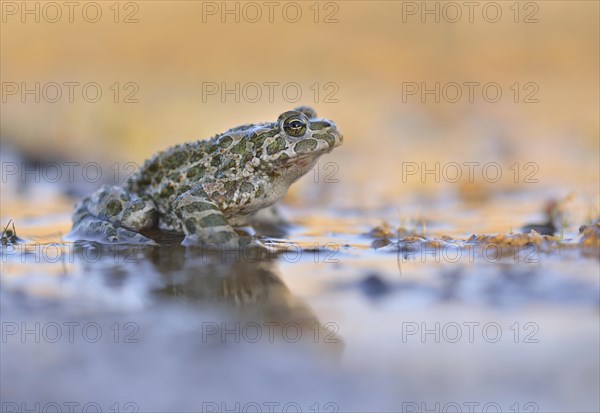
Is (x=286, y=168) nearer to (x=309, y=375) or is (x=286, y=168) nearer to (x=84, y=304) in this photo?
(x=84, y=304)

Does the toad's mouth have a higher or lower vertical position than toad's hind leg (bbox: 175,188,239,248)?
higher

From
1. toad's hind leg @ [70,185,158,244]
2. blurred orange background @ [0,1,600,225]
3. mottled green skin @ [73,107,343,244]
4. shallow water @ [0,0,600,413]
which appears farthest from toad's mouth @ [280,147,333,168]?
blurred orange background @ [0,1,600,225]

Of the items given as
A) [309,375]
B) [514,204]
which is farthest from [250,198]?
[514,204]

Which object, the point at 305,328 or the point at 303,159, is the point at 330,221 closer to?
the point at 303,159

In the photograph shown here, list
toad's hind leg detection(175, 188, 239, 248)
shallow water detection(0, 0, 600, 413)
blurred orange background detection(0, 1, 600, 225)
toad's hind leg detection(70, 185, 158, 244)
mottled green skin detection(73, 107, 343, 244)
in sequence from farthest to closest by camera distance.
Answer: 1. blurred orange background detection(0, 1, 600, 225)
2. toad's hind leg detection(70, 185, 158, 244)
3. mottled green skin detection(73, 107, 343, 244)
4. toad's hind leg detection(175, 188, 239, 248)
5. shallow water detection(0, 0, 600, 413)

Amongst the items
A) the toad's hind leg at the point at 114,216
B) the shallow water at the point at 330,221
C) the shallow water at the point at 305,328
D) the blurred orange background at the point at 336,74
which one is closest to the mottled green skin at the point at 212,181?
Answer: the toad's hind leg at the point at 114,216

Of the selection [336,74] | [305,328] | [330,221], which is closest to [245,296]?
[305,328]

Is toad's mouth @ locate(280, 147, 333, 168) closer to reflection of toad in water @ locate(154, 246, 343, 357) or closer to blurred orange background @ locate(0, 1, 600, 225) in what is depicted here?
reflection of toad in water @ locate(154, 246, 343, 357)
